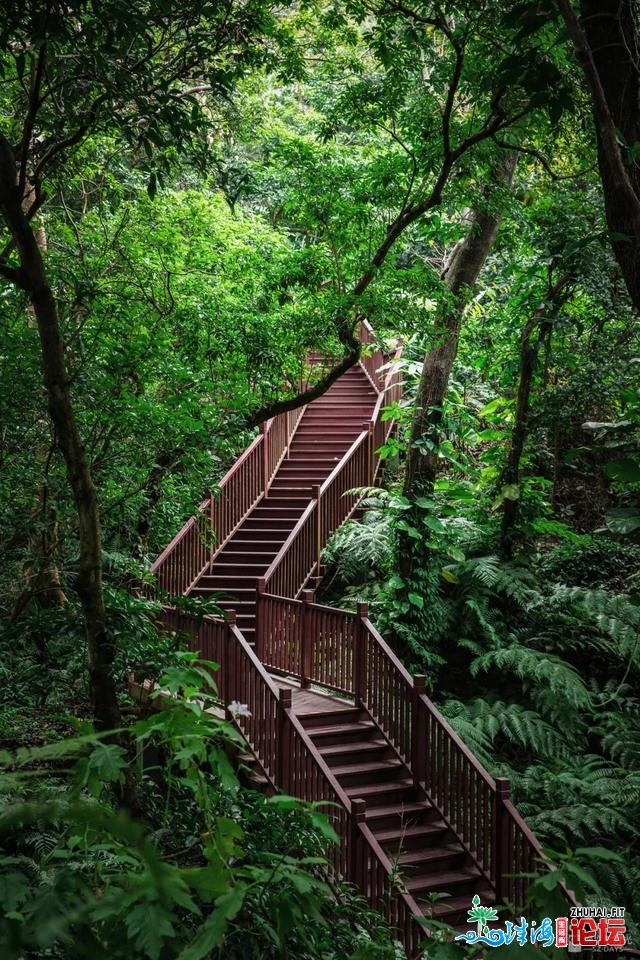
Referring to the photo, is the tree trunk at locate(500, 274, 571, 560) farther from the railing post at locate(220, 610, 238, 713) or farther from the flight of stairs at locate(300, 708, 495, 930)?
the railing post at locate(220, 610, 238, 713)

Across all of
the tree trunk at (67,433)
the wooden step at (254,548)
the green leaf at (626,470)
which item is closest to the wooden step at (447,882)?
the tree trunk at (67,433)

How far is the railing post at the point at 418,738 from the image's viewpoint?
8930mm

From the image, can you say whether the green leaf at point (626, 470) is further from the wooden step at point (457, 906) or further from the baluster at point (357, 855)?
the wooden step at point (457, 906)

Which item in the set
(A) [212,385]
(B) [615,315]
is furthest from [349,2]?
(B) [615,315]

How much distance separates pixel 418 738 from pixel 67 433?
543 centimetres

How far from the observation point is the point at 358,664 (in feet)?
32.2

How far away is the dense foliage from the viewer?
137 inches

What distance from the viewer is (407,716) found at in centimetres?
Result: 922

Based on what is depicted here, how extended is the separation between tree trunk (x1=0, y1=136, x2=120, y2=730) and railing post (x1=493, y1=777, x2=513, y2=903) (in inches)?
155

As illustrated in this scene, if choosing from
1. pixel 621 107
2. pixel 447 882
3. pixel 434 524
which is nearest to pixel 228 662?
pixel 447 882

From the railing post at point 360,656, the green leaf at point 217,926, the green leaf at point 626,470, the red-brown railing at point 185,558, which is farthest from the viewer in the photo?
the red-brown railing at point 185,558

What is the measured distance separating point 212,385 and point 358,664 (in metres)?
3.50

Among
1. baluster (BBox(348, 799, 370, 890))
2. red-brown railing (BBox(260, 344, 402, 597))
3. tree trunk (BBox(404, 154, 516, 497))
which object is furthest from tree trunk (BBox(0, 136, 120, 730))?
tree trunk (BBox(404, 154, 516, 497))

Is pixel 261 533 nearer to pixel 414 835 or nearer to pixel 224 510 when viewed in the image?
pixel 224 510
